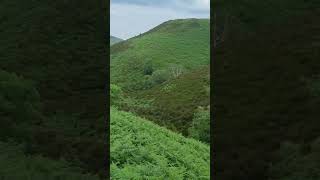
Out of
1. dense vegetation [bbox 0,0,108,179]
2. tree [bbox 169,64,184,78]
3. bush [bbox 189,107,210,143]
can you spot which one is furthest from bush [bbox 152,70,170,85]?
dense vegetation [bbox 0,0,108,179]

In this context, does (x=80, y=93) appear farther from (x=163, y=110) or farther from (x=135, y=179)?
(x=163, y=110)

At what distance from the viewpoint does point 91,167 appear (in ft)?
51.8

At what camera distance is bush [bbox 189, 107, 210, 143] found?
33188 millimetres

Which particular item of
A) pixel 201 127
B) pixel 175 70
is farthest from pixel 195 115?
pixel 175 70

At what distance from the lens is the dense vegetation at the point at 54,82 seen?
1305 centimetres

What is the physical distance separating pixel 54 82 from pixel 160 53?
61857mm

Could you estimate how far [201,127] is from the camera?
34.0 meters
